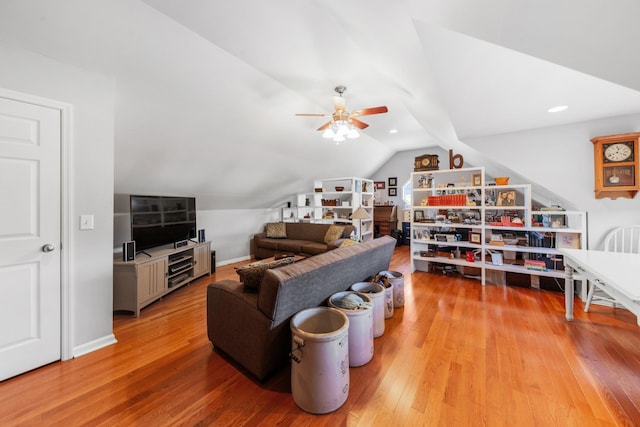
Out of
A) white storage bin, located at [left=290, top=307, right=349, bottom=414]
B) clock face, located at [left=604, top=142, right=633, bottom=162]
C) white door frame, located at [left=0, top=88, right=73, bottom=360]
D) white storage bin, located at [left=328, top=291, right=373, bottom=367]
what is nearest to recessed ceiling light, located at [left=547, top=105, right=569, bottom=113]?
clock face, located at [left=604, top=142, right=633, bottom=162]

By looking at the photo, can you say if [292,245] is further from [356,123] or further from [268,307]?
[268,307]

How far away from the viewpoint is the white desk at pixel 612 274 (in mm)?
1435

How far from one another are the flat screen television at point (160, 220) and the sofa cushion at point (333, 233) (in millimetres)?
2407

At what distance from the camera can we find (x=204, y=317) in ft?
8.79

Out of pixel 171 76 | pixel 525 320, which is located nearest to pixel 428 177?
pixel 525 320

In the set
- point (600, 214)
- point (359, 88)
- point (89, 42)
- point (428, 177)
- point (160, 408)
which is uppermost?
point (359, 88)

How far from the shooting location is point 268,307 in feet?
5.14

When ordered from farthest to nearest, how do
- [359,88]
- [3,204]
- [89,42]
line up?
1. [359,88]
2. [89,42]
3. [3,204]

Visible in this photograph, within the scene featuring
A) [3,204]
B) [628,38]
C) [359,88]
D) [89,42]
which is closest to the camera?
[628,38]

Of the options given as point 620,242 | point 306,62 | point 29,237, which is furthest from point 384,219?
point 29,237

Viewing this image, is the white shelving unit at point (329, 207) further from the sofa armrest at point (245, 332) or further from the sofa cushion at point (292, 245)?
the sofa armrest at point (245, 332)

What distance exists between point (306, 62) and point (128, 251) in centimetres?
287

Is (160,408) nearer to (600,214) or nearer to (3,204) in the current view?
(3,204)

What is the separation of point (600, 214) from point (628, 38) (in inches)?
114
